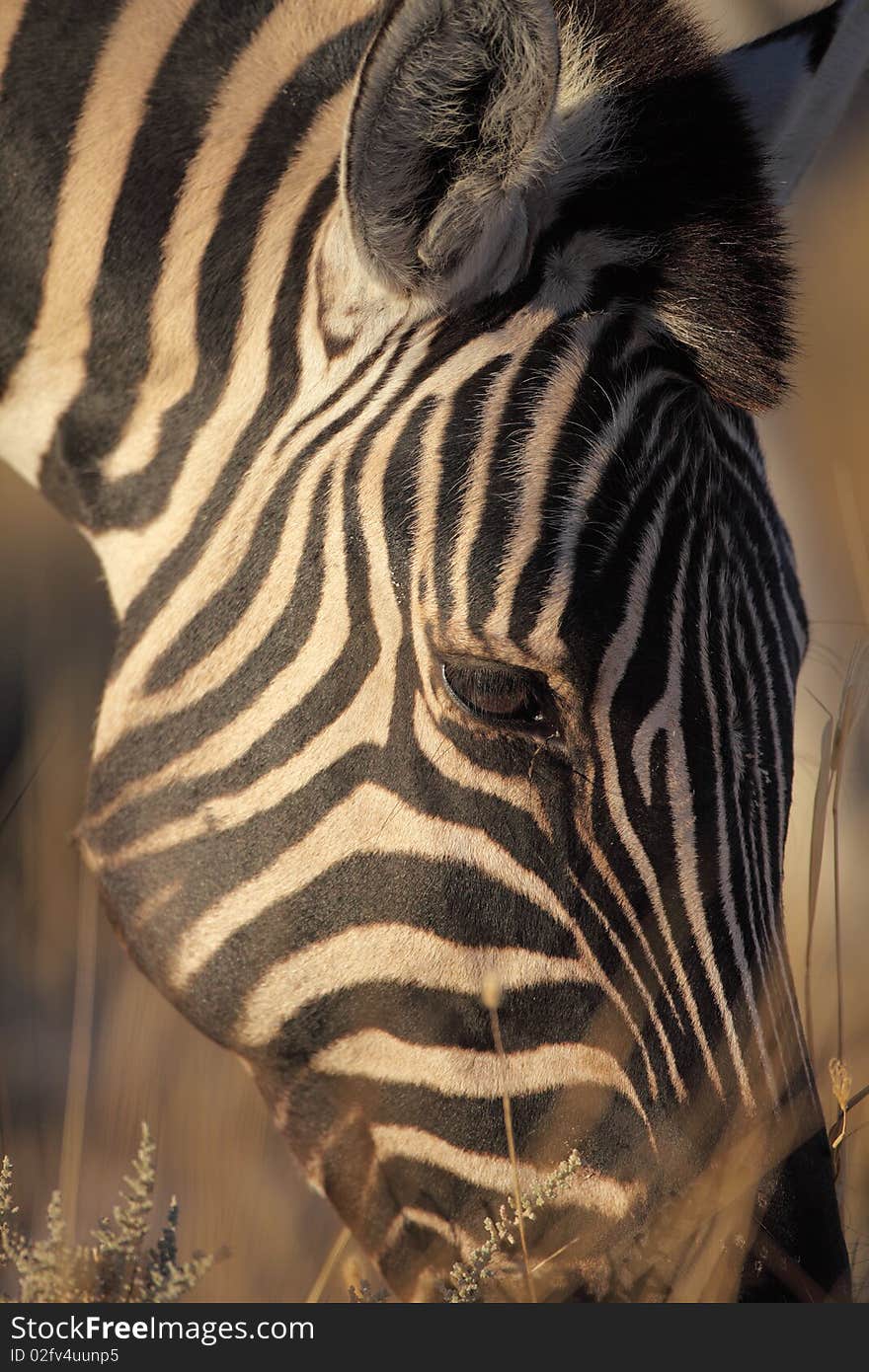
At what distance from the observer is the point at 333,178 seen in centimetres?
209

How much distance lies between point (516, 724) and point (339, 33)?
4.68 ft

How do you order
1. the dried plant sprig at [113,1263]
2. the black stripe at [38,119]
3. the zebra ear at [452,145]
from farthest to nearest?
the black stripe at [38,119]
the dried plant sprig at [113,1263]
the zebra ear at [452,145]

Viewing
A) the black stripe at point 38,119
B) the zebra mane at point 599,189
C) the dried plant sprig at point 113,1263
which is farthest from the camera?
the black stripe at point 38,119

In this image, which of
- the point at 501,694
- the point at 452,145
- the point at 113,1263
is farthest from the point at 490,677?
the point at 113,1263

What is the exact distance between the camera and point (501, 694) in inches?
71.1

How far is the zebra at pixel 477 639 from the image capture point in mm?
1810

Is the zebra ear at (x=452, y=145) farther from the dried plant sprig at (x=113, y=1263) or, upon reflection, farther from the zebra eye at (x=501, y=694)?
the dried plant sprig at (x=113, y=1263)

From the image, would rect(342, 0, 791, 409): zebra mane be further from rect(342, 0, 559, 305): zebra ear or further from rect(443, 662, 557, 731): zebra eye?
rect(443, 662, 557, 731): zebra eye

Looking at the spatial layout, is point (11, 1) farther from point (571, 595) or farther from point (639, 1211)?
point (639, 1211)

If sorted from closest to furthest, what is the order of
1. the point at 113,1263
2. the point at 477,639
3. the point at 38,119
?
the point at 477,639 → the point at 113,1263 → the point at 38,119

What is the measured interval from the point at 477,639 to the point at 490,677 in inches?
2.5

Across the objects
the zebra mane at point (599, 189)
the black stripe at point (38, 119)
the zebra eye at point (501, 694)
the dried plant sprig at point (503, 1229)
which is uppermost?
the black stripe at point (38, 119)

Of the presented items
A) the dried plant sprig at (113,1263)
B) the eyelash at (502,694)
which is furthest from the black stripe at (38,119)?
the dried plant sprig at (113,1263)

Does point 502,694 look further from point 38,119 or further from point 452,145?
point 38,119
